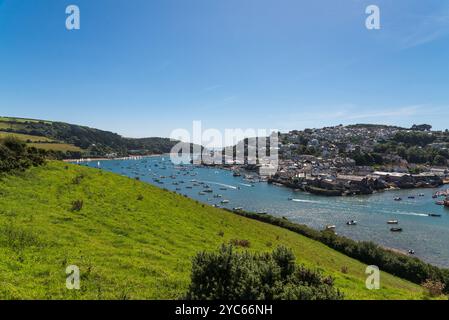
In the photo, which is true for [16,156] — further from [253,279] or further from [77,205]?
[253,279]

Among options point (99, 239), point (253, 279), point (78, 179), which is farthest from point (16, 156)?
point (253, 279)

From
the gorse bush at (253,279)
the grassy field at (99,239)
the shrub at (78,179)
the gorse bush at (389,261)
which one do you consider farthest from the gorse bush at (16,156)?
the gorse bush at (389,261)

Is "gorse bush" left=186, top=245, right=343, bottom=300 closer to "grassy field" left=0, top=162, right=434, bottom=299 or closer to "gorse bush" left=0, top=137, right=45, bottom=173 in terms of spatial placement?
"grassy field" left=0, top=162, right=434, bottom=299

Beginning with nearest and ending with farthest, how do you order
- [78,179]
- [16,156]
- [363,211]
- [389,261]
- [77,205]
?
1. [77,205]
2. [16,156]
3. [78,179]
4. [389,261]
5. [363,211]

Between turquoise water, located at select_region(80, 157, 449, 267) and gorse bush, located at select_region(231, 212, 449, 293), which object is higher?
gorse bush, located at select_region(231, 212, 449, 293)

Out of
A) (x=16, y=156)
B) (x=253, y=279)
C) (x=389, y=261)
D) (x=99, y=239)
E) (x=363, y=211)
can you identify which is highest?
(x=16, y=156)

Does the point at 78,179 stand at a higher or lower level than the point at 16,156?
lower

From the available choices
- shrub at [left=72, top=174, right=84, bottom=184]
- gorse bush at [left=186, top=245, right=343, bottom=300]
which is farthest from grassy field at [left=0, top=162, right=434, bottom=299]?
gorse bush at [left=186, top=245, right=343, bottom=300]
